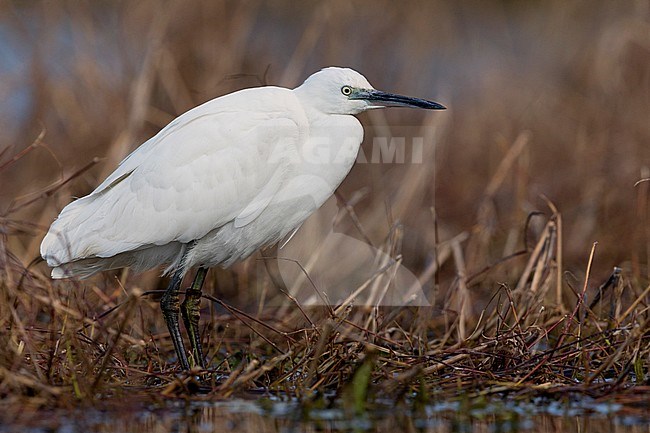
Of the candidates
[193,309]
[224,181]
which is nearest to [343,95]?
[224,181]

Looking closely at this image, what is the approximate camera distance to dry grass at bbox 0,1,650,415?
380 cm

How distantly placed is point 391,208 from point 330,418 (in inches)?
115

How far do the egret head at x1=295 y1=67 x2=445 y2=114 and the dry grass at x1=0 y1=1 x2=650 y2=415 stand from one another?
0.70 meters

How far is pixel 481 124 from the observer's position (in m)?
9.02

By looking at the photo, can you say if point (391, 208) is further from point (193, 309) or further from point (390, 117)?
point (390, 117)

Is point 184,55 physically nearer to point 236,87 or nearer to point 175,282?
point 236,87

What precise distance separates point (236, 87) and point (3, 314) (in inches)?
158

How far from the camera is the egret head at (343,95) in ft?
14.6

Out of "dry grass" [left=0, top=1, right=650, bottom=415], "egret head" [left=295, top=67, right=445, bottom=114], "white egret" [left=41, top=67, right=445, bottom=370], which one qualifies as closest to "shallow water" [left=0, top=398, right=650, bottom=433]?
"dry grass" [left=0, top=1, right=650, bottom=415]

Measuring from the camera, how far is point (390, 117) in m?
8.56

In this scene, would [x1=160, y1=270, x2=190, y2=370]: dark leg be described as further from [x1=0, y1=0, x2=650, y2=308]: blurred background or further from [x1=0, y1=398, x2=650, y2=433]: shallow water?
[x1=0, y1=0, x2=650, y2=308]: blurred background

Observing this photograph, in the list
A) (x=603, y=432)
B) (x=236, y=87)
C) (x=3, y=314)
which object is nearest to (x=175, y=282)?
(x=3, y=314)

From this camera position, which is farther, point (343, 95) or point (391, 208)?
point (391, 208)

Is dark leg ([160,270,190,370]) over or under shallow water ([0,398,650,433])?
over
